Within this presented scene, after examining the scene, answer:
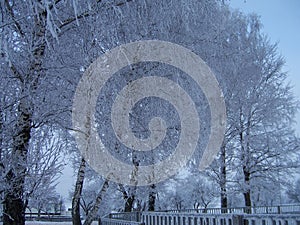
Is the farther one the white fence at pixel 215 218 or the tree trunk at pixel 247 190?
the tree trunk at pixel 247 190

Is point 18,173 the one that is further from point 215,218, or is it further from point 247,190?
point 247,190

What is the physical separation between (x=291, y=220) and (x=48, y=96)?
3276 millimetres

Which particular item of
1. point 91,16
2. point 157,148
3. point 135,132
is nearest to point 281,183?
point 157,148

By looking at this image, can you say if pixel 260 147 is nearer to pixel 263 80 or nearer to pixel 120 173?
pixel 263 80

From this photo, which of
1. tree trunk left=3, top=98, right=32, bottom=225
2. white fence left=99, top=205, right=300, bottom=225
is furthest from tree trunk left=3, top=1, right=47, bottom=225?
white fence left=99, top=205, right=300, bottom=225

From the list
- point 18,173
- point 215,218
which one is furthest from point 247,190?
point 18,173

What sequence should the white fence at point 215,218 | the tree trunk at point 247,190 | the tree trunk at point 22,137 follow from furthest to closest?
the tree trunk at point 247,190 < the tree trunk at point 22,137 < the white fence at point 215,218

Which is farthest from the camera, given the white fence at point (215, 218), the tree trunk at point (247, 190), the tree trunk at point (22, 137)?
the tree trunk at point (247, 190)

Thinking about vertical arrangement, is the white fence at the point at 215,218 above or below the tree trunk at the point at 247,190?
below

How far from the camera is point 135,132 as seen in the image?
5691 mm

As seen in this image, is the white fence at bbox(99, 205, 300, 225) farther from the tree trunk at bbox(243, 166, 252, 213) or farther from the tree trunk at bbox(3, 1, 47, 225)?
the tree trunk at bbox(243, 166, 252, 213)

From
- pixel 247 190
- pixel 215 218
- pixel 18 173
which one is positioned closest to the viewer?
pixel 18 173

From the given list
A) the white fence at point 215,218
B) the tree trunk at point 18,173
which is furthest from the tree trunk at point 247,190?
the tree trunk at point 18,173

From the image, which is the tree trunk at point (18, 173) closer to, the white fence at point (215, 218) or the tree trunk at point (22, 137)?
the tree trunk at point (22, 137)
